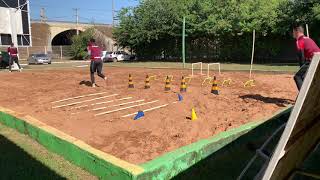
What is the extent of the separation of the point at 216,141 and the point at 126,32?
36990 millimetres

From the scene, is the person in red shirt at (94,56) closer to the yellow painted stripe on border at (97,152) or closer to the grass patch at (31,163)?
the yellow painted stripe on border at (97,152)

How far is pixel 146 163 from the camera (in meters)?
4.71

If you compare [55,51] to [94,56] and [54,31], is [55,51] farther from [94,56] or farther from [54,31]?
[94,56]

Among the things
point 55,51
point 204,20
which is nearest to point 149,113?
point 204,20

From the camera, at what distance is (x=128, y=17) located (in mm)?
41719

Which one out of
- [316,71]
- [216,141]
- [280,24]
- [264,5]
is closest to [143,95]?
Answer: [216,141]

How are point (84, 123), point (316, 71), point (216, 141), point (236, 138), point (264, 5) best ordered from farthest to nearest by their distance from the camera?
point (264, 5) < point (84, 123) < point (236, 138) < point (216, 141) < point (316, 71)

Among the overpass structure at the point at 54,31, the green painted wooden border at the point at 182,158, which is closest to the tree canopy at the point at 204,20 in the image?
the overpass structure at the point at 54,31

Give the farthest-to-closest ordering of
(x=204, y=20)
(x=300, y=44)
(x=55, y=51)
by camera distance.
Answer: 1. (x=55, y=51)
2. (x=204, y=20)
3. (x=300, y=44)

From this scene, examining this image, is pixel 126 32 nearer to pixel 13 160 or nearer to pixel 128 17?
pixel 128 17

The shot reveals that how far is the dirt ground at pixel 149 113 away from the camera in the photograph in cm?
625

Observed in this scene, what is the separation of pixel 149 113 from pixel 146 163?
3.61m

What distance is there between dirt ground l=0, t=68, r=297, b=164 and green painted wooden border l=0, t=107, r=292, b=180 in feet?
1.89

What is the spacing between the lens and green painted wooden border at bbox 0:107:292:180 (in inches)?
179
